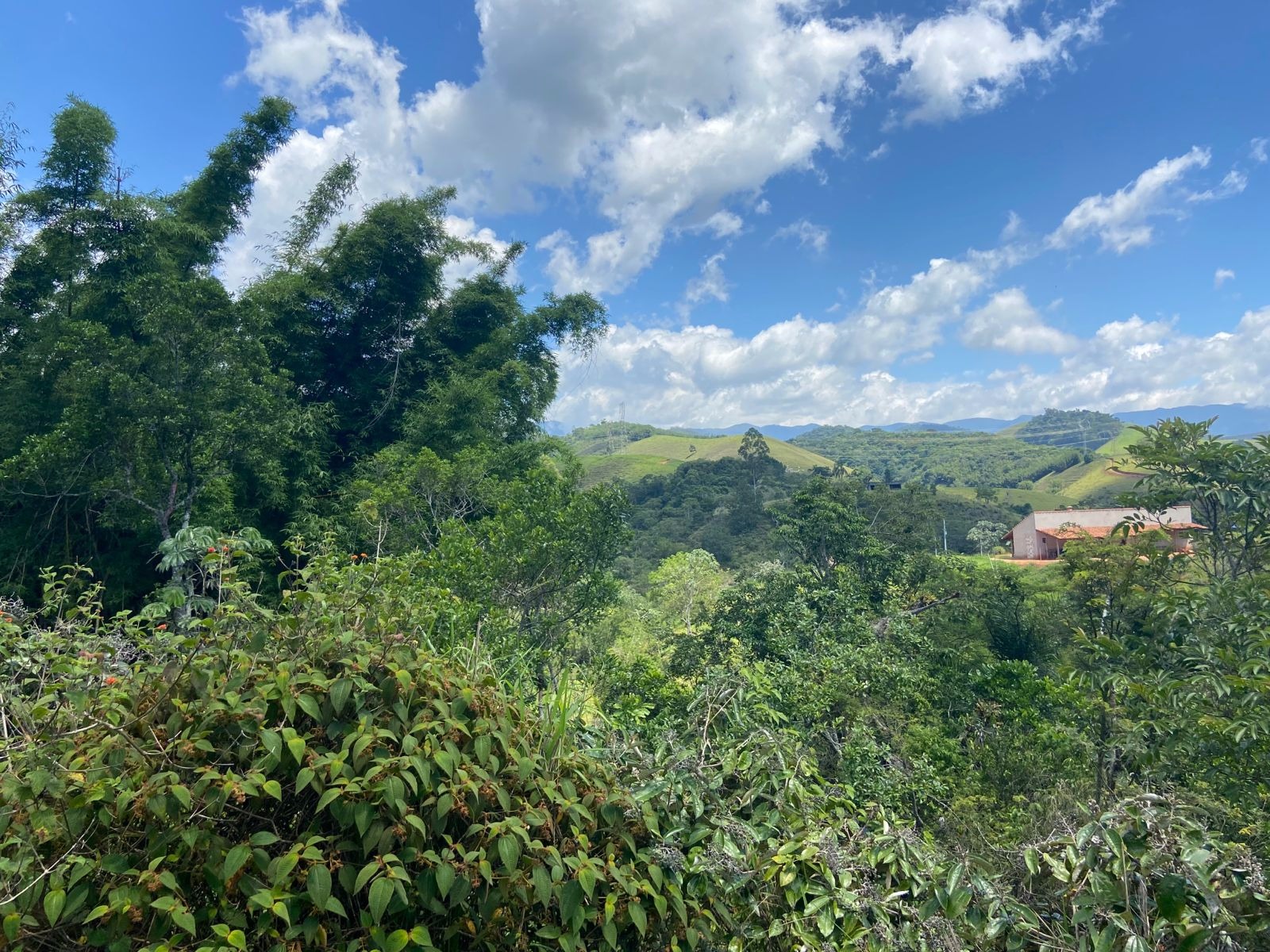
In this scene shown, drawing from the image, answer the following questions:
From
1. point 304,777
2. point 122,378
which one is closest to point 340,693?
point 304,777

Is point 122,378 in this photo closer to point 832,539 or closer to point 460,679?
point 460,679

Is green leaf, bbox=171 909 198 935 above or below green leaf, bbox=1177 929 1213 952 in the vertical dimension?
above

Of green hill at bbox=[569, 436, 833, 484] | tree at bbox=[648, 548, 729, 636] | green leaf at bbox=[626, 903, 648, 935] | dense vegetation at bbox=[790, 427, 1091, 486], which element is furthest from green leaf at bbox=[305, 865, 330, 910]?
dense vegetation at bbox=[790, 427, 1091, 486]

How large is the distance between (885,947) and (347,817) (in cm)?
116

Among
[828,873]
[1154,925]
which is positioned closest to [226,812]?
[828,873]

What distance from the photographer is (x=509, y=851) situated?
3.86ft

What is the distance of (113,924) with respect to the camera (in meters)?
1.09

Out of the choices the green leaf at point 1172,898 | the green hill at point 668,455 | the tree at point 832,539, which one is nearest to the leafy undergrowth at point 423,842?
the green leaf at point 1172,898

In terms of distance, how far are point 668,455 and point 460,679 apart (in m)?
80.7

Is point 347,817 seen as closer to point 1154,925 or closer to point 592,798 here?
point 592,798

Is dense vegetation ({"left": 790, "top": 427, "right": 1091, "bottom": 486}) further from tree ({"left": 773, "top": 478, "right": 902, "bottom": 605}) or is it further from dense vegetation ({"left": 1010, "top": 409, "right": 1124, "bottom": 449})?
tree ({"left": 773, "top": 478, "right": 902, "bottom": 605})

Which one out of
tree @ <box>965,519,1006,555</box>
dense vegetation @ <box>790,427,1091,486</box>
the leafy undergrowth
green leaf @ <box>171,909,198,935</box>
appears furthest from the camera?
dense vegetation @ <box>790,427,1091,486</box>

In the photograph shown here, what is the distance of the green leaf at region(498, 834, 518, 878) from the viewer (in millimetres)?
1167

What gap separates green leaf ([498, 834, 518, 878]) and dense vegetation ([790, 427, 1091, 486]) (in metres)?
60.4
